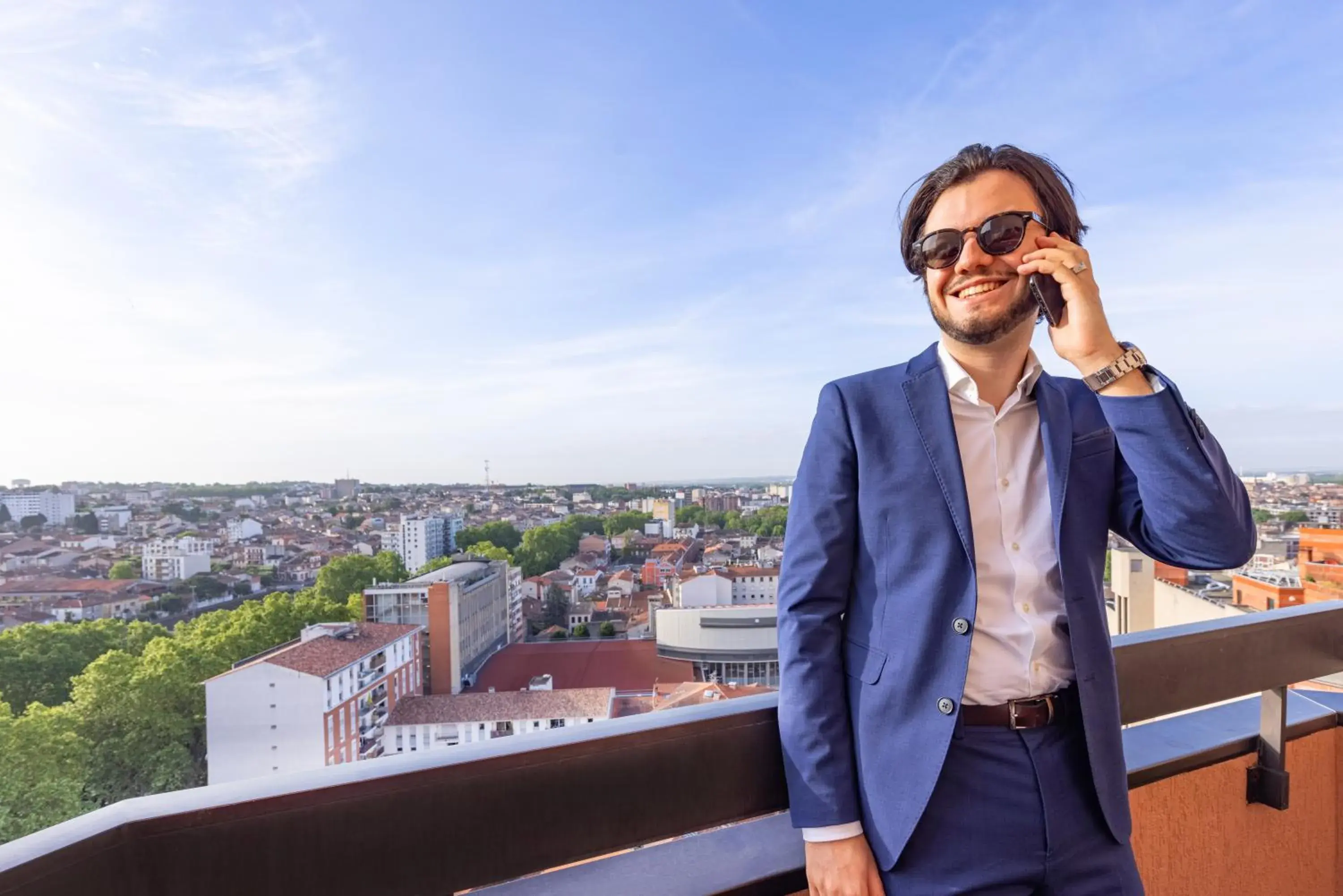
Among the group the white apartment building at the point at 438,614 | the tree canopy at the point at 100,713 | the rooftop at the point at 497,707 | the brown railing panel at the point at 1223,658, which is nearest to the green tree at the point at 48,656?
the tree canopy at the point at 100,713

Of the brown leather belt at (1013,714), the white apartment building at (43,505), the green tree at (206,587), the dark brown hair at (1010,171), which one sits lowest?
the green tree at (206,587)

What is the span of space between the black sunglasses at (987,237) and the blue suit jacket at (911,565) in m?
0.14

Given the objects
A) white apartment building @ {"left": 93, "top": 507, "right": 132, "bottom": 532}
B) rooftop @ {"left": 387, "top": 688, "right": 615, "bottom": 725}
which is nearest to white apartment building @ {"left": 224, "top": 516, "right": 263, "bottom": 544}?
white apartment building @ {"left": 93, "top": 507, "right": 132, "bottom": 532}

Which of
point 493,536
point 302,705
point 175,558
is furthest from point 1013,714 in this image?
point 493,536

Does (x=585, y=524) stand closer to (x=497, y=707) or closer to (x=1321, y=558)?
(x=497, y=707)

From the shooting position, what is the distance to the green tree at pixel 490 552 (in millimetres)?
10375

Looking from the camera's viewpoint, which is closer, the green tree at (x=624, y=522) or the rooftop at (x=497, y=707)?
the rooftop at (x=497, y=707)

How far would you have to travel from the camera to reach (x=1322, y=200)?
4.05 meters

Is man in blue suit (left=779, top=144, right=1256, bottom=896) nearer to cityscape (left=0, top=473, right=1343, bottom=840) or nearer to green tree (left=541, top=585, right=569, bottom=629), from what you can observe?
cityscape (left=0, top=473, right=1343, bottom=840)

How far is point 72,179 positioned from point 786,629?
5.80 metres

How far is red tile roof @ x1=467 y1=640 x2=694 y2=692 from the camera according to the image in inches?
431

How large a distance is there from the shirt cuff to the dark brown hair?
2.15ft

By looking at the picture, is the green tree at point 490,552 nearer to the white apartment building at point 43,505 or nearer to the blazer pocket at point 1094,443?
the white apartment building at point 43,505

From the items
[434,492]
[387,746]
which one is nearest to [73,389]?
[434,492]
